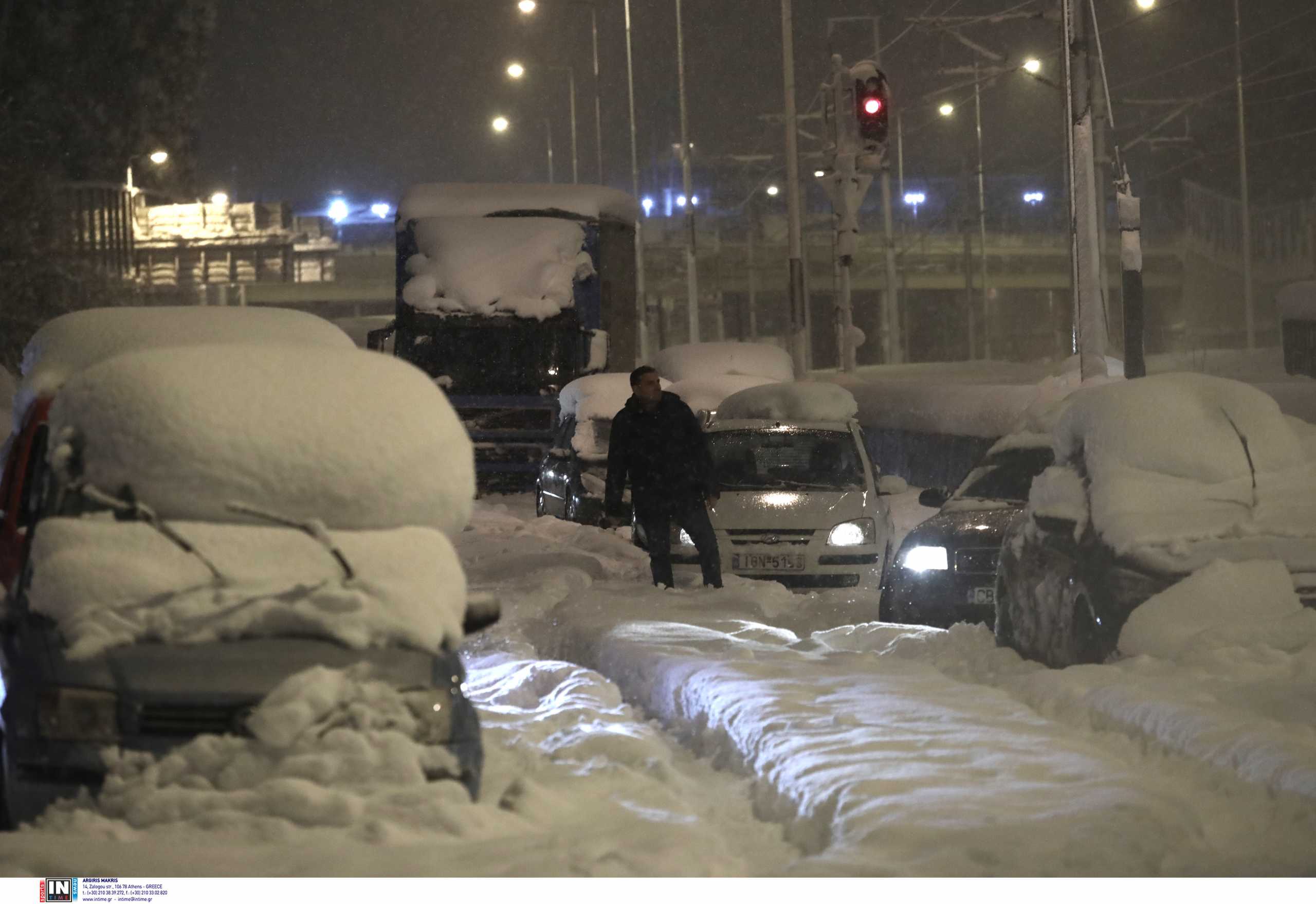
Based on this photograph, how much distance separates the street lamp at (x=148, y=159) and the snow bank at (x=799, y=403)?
5489 cm

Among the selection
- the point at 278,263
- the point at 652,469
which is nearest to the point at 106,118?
the point at 278,263

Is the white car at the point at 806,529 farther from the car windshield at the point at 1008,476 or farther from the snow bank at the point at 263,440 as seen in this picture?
the snow bank at the point at 263,440

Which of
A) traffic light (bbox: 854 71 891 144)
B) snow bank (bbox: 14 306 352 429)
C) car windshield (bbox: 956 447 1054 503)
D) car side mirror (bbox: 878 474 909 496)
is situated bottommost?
car side mirror (bbox: 878 474 909 496)

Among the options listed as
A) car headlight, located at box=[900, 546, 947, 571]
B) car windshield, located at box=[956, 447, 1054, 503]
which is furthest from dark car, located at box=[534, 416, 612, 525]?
car headlight, located at box=[900, 546, 947, 571]

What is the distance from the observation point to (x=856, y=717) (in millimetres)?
7293

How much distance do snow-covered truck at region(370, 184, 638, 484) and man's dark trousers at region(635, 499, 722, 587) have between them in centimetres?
1125

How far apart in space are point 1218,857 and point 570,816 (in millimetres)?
2000

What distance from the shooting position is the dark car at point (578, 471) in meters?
18.2

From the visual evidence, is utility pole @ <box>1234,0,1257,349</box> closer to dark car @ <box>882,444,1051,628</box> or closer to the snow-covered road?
dark car @ <box>882,444,1051,628</box>

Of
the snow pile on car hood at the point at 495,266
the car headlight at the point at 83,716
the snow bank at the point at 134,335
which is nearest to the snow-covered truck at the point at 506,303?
the snow pile on car hood at the point at 495,266

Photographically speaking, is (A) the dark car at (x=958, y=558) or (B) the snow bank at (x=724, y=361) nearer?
(A) the dark car at (x=958, y=558)

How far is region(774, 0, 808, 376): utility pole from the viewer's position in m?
27.1

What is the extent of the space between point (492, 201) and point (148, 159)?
5302cm
